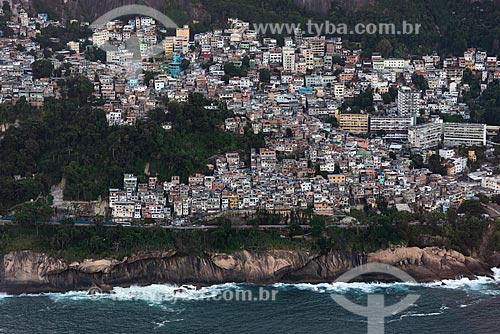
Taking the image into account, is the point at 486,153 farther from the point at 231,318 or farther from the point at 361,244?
the point at 231,318

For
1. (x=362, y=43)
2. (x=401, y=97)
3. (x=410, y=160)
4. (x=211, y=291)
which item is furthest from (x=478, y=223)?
(x=362, y=43)

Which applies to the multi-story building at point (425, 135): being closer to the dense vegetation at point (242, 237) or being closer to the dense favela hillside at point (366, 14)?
the dense vegetation at point (242, 237)

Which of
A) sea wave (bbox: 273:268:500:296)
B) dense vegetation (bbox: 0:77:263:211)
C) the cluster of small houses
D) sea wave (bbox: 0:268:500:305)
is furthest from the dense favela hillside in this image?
sea wave (bbox: 0:268:500:305)

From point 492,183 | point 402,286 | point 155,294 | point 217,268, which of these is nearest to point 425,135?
point 492,183

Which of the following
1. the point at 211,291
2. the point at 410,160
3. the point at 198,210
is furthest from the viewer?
the point at 410,160

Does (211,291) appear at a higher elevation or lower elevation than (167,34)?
lower

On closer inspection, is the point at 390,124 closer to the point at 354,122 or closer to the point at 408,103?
the point at 354,122

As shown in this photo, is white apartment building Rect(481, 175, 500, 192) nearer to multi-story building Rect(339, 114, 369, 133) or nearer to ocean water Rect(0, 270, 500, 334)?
ocean water Rect(0, 270, 500, 334)
